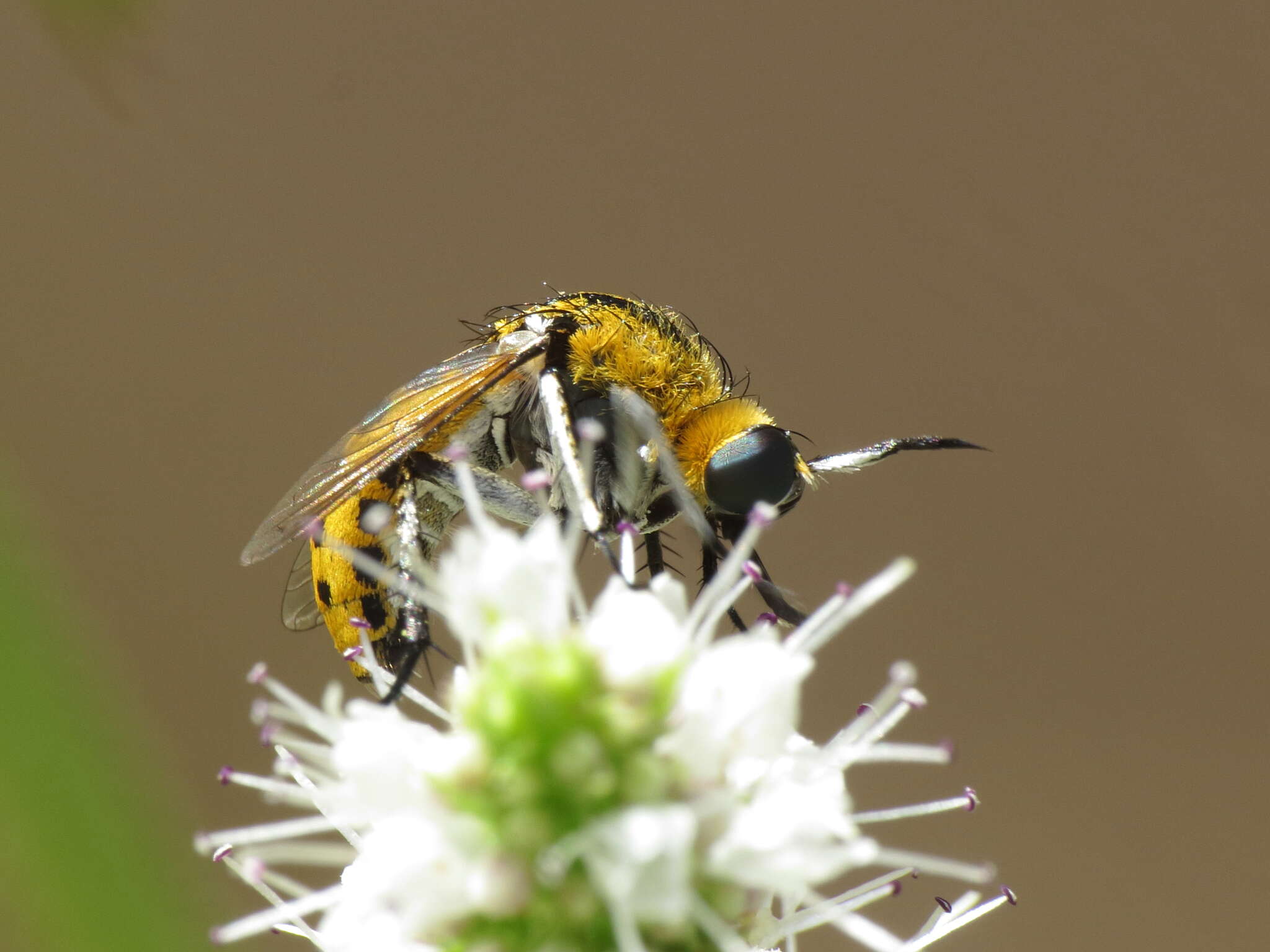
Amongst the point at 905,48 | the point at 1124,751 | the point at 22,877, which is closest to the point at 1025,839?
the point at 1124,751

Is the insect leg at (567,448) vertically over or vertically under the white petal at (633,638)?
over

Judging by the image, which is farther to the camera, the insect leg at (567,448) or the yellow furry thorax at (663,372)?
the yellow furry thorax at (663,372)

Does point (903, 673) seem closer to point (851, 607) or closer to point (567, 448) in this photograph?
point (851, 607)

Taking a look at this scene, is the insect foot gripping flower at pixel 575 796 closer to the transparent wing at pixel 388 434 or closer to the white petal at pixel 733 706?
the white petal at pixel 733 706

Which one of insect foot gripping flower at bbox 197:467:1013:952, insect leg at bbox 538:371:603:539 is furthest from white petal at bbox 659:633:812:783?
insect leg at bbox 538:371:603:539

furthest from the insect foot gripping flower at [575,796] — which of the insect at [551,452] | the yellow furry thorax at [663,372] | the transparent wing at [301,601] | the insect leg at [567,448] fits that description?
the transparent wing at [301,601]

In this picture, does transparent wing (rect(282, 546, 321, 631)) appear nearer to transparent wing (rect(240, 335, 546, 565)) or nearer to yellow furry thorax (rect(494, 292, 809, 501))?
transparent wing (rect(240, 335, 546, 565))

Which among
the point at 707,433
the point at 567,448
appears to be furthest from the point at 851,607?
the point at 707,433
